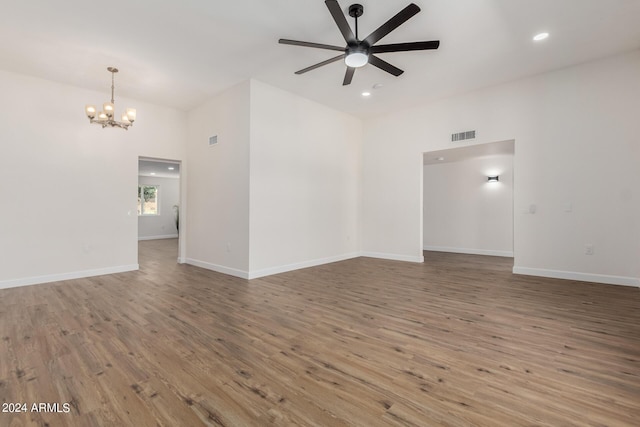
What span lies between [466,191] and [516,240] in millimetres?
3058

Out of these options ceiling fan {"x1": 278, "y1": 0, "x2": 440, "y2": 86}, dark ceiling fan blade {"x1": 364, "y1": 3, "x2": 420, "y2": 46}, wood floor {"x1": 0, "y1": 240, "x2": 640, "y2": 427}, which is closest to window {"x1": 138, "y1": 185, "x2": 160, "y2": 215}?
wood floor {"x1": 0, "y1": 240, "x2": 640, "y2": 427}

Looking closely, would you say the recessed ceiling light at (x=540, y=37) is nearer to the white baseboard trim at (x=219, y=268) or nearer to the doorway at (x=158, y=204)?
the white baseboard trim at (x=219, y=268)

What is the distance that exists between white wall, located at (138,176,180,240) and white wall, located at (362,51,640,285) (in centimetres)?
1067

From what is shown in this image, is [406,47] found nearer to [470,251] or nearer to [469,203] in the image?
[469,203]

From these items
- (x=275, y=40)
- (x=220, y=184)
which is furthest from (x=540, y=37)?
(x=220, y=184)

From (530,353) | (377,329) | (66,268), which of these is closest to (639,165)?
(530,353)

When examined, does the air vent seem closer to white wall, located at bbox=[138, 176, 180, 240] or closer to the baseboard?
the baseboard

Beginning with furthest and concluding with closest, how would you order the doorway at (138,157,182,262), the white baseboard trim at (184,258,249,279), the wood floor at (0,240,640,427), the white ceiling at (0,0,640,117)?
the doorway at (138,157,182,262), the white baseboard trim at (184,258,249,279), the white ceiling at (0,0,640,117), the wood floor at (0,240,640,427)

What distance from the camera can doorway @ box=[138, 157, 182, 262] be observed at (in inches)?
451

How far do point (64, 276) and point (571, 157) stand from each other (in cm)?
847

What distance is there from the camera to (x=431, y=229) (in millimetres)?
8664

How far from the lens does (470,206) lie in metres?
7.95

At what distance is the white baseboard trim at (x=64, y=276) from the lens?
4445mm

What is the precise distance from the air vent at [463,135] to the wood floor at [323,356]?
9.54 feet
